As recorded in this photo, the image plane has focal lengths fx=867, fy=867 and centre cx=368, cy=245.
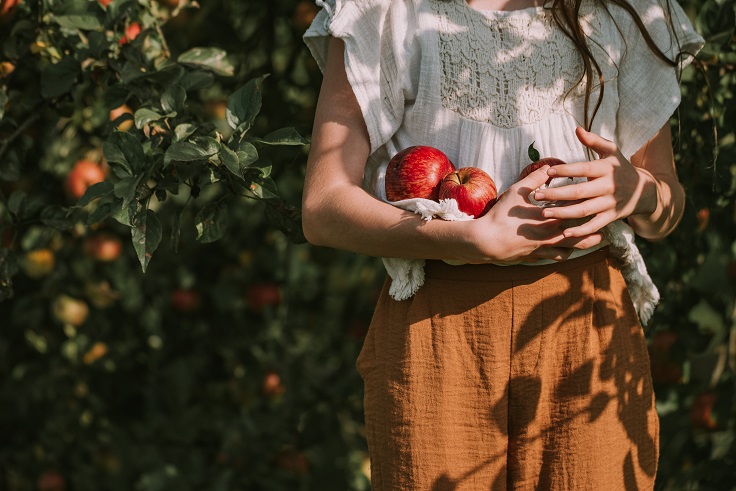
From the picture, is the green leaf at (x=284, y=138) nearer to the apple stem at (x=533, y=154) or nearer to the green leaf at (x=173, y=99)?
the green leaf at (x=173, y=99)

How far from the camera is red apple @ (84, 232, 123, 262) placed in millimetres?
2350

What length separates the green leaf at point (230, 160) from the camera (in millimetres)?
1147

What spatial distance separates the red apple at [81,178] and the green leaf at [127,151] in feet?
3.22

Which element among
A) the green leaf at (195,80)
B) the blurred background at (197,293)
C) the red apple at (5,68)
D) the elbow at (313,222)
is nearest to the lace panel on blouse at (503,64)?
the elbow at (313,222)

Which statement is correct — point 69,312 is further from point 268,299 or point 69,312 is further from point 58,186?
point 268,299

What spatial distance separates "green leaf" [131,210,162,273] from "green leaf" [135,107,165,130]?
15 cm

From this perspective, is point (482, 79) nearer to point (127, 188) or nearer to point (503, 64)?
point (503, 64)

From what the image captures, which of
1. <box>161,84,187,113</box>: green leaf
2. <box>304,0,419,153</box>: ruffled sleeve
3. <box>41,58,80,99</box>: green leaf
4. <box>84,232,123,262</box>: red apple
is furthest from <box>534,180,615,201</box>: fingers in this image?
<box>84,232,123,262</box>: red apple

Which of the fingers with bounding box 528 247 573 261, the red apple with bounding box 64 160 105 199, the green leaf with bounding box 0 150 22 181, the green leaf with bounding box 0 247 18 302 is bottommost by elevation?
the red apple with bounding box 64 160 105 199

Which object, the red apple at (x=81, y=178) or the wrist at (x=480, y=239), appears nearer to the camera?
the wrist at (x=480, y=239)

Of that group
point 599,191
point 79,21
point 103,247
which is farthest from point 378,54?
point 103,247

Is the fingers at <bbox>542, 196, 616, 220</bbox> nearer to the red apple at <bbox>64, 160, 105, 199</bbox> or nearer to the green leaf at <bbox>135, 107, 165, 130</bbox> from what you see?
the green leaf at <bbox>135, 107, 165, 130</bbox>

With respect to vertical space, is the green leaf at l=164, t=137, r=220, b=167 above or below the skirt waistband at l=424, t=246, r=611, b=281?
above

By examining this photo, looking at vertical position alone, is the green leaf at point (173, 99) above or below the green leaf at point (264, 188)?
above
